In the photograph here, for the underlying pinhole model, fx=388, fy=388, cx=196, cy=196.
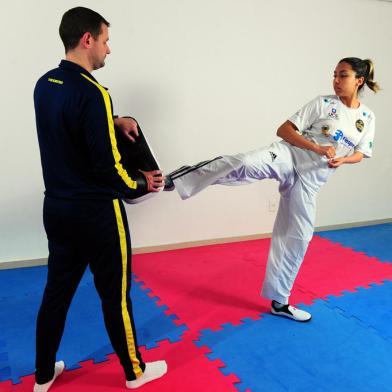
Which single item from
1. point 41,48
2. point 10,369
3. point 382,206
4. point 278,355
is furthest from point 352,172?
point 10,369

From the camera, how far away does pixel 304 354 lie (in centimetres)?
223

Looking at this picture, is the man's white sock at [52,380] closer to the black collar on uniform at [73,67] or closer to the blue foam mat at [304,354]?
the blue foam mat at [304,354]

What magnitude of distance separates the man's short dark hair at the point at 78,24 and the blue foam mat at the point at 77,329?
1.65 m

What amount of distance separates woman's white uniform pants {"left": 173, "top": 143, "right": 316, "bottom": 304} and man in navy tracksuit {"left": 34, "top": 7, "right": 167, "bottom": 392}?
59 centimetres

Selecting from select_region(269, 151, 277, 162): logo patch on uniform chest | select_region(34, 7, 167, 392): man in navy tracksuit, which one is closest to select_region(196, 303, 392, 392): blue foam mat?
select_region(34, 7, 167, 392): man in navy tracksuit

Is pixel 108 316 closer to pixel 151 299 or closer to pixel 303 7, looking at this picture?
pixel 151 299

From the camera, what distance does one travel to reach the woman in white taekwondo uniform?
7.79 ft

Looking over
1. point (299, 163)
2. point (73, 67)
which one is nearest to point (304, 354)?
point (299, 163)

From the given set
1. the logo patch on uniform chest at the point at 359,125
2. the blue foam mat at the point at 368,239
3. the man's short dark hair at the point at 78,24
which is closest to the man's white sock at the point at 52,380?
the man's short dark hair at the point at 78,24

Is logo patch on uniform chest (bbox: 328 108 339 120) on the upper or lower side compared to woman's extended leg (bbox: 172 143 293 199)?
upper

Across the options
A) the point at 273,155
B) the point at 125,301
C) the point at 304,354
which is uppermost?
the point at 273,155

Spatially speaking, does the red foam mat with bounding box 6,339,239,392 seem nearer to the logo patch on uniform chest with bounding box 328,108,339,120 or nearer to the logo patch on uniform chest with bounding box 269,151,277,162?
the logo patch on uniform chest with bounding box 269,151,277,162

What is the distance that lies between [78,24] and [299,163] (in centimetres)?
159

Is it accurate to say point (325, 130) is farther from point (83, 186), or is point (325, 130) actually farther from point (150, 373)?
point (150, 373)
